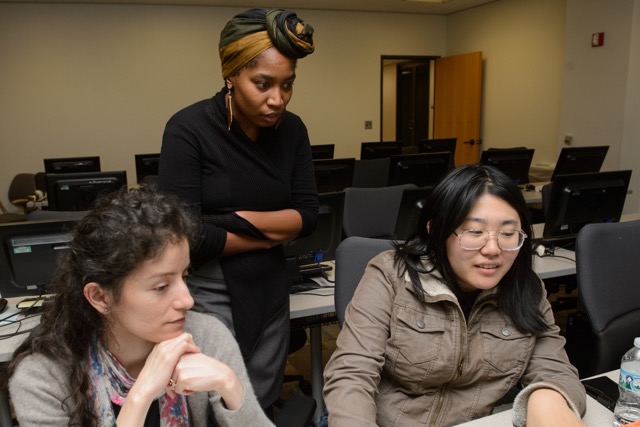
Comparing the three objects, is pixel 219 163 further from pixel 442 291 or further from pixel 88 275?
pixel 442 291

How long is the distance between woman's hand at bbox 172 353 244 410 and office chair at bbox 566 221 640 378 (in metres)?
1.17

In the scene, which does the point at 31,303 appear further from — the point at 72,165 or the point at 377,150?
the point at 377,150

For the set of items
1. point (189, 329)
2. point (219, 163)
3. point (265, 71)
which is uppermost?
point (265, 71)

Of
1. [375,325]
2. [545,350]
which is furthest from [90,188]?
[545,350]

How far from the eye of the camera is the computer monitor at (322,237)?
204cm

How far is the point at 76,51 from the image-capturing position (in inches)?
238

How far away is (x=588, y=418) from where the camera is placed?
3.83 ft

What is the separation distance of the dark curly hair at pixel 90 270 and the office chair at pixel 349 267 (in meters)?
0.59

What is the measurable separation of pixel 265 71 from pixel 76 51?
18.7 feet

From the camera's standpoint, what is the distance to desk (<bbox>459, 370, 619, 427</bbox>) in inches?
44.2

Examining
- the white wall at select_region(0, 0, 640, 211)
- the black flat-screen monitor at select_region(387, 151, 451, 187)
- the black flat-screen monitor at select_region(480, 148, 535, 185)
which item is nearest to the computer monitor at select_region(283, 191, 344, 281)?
the black flat-screen monitor at select_region(387, 151, 451, 187)

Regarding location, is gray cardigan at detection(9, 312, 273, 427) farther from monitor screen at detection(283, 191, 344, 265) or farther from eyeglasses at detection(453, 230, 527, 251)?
monitor screen at detection(283, 191, 344, 265)

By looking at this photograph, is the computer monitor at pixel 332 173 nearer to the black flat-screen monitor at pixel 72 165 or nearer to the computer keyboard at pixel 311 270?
the computer keyboard at pixel 311 270

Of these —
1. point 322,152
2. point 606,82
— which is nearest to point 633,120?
point 606,82
